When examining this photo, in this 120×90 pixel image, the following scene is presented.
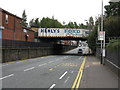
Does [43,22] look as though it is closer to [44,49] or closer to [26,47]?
[44,49]

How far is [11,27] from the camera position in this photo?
155 ft

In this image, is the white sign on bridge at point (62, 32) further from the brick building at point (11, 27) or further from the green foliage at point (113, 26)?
the green foliage at point (113, 26)

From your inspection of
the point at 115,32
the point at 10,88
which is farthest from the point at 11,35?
the point at 10,88

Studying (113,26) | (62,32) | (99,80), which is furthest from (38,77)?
(62,32)

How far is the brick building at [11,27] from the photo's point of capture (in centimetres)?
4253

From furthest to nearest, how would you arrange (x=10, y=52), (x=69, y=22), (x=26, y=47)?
1. (x=69, y=22)
2. (x=26, y=47)
3. (x=10, y=52)

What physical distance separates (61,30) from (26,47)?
23.1m

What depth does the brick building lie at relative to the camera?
4253cm

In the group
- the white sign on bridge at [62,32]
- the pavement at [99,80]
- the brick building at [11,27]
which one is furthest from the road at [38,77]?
the white sign on bridge at [62,32]

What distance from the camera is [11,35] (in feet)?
153

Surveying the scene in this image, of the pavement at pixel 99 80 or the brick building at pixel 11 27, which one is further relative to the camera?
the brick building at pixel 11 27

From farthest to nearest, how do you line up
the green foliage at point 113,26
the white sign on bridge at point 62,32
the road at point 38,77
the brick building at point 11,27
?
the white sign on bridge at point 62,32, the brick building at point 11,27, the green foliage at point 113,26, the road at point 38,77

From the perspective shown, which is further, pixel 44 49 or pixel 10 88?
pixel 44 49

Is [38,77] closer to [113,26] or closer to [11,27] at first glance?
[113,26]
